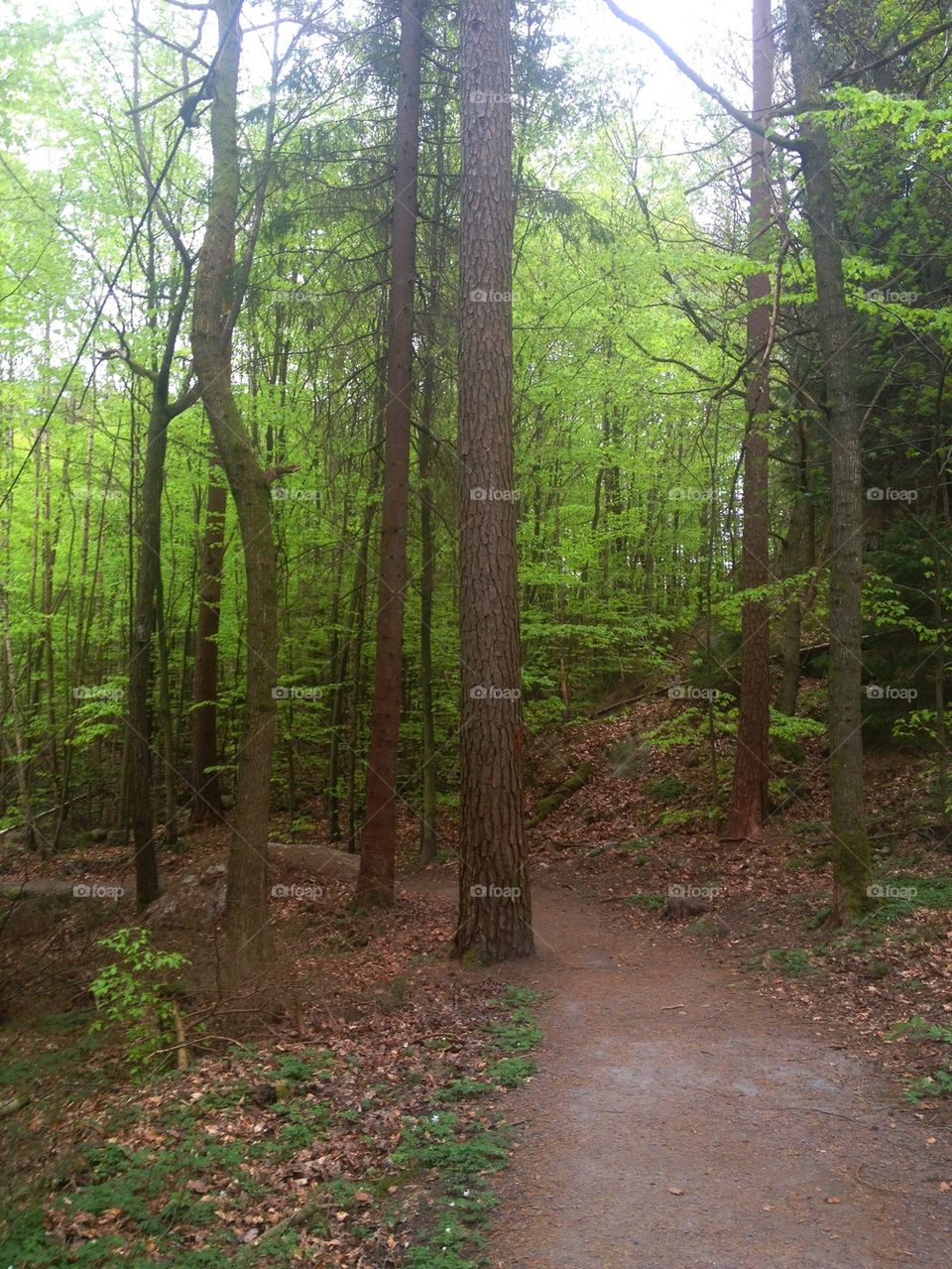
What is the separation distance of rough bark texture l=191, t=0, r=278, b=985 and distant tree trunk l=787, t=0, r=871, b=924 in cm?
517

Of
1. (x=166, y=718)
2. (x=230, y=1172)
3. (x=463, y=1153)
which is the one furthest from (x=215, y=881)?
(x=463, y=1153)

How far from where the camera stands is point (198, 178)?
1355cm

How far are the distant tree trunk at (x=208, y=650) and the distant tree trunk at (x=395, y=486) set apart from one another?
20.2 feet

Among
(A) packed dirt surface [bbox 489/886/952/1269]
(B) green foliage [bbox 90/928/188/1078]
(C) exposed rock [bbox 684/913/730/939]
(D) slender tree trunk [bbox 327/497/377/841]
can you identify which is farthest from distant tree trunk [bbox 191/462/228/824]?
(A) packed dirt surface [bbox 489/886/952/1269]

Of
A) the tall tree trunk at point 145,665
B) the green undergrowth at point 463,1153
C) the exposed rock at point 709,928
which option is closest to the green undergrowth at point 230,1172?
the green undergrowth at point 463,1153

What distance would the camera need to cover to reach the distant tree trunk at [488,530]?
7738 millimetres

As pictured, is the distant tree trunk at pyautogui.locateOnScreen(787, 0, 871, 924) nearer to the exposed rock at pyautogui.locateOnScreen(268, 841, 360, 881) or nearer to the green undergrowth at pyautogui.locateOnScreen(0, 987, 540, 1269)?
the green undergrowth at pyautogui.locateOnScreen(0, 987, 540, 1269)

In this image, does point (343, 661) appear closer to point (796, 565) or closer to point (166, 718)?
point (166, 718)

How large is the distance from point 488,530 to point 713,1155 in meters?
5.10

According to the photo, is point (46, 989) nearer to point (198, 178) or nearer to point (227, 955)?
point (227, 955)

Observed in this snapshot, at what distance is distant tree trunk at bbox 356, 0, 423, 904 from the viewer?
10555 mm

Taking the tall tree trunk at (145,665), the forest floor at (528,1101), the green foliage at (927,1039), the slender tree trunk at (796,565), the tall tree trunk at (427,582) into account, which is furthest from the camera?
the slender tree trunk at (796,565)

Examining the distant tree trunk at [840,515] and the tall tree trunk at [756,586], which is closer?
the distant tree trunk at [840,515]

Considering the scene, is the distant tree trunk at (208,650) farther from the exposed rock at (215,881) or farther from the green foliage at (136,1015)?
the green foliage at (136,1015)
